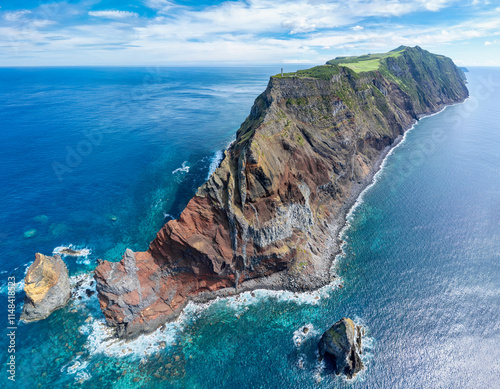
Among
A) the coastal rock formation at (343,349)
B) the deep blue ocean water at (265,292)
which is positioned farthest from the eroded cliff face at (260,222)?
the coastal rock formation at (343,349)

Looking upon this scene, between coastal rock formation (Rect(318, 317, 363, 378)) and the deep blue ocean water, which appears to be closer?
coastal rock formation (Rect(318, 317, 363, 378))

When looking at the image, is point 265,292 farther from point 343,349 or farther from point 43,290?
point 43,290

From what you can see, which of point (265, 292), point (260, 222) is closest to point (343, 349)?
point (265, 292)

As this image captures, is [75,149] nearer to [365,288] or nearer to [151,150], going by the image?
[151,150]

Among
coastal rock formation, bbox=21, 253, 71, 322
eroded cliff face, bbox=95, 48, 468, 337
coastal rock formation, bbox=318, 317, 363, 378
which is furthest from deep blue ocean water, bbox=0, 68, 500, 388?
eroded cliff face, bbox=95, 48, 468, 337

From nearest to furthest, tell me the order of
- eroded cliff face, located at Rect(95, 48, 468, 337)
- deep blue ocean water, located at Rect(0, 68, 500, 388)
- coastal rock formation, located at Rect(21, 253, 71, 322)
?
1. deep blue ocean water, located at Rect(0, 68, 500, 388)
2. coastal rock formation, located at Rect(21, 253, 71, 322)
3. eroded cliff face, located at Rect(95, 48, 468, 337)

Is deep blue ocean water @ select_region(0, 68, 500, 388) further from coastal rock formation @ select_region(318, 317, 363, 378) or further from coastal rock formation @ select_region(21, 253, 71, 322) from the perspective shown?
coastal rock formation @ select_region(21, 253, 71, 322)
